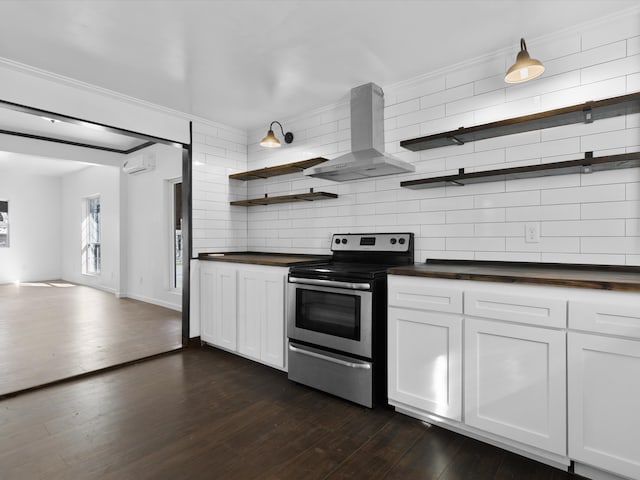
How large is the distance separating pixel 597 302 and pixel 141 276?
639 centimetres

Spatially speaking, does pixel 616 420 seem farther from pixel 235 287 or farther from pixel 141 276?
pixel 141 276

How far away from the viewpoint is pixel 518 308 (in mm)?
1852

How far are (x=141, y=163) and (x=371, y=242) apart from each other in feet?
14.7

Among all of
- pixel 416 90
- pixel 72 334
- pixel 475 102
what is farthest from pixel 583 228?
pixel 72 334

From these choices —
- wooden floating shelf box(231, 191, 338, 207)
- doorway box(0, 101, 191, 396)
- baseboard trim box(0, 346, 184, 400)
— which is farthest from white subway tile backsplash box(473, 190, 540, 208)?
baseboard trim box(0, 346, 184, 400)

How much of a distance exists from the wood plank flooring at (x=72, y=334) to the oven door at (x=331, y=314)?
5.70 feet

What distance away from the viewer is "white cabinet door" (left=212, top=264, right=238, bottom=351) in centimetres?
340

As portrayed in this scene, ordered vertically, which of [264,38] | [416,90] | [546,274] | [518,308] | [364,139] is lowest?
[518,308]

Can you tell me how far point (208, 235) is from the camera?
399cm

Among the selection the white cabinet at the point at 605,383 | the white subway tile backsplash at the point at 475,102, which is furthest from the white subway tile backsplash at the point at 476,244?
the white subway tile backsplash at the point at 475,102

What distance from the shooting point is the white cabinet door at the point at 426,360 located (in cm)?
206

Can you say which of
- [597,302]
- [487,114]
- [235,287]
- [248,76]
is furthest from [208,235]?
[597,302]

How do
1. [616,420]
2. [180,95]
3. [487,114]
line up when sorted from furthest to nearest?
[180,95]
[487,114]
[616,420]

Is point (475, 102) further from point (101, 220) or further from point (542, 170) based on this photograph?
point (101, 220)
